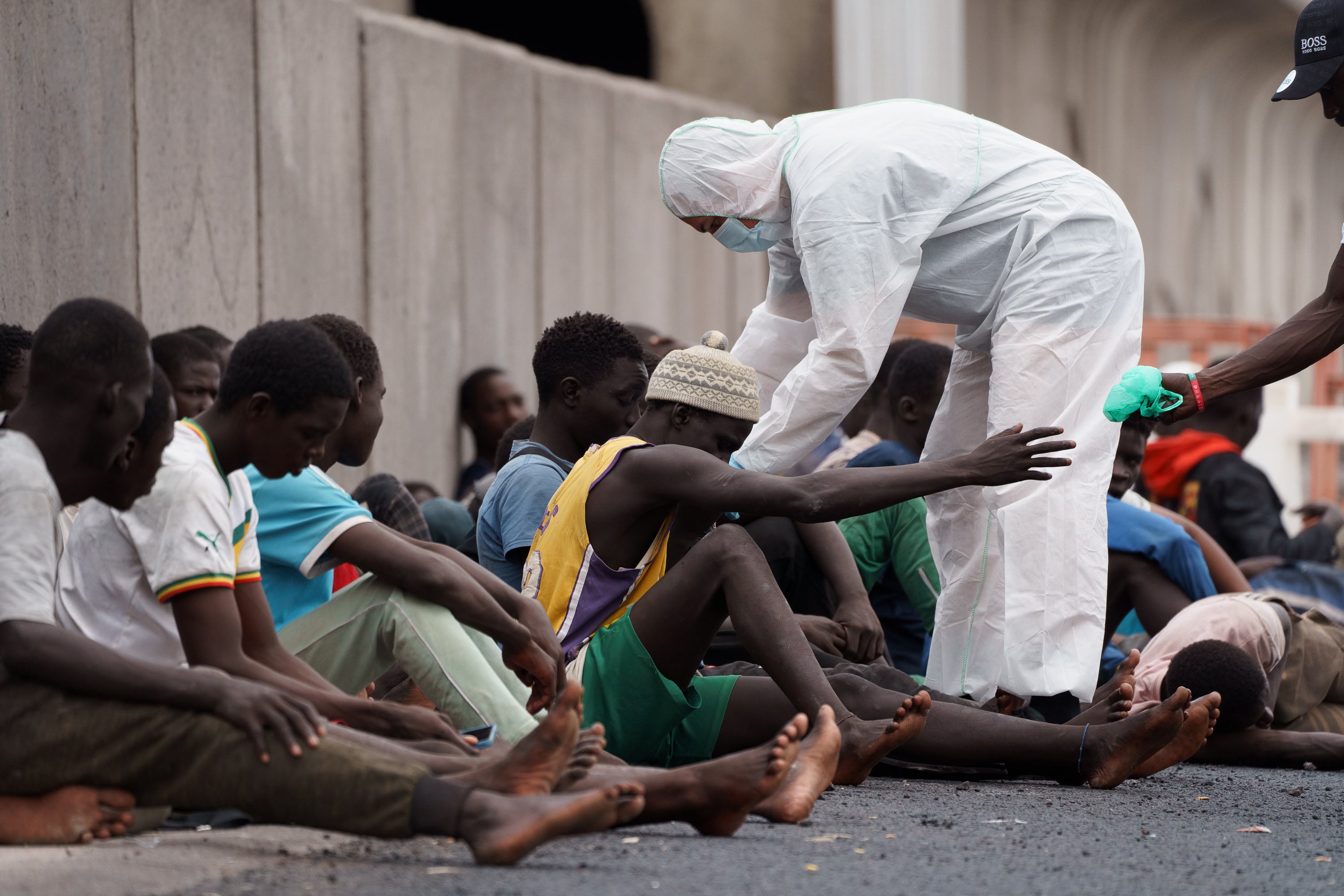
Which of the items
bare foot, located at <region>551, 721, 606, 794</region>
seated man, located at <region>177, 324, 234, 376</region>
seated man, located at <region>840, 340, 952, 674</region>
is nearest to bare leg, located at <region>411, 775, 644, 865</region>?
bare foot, located at <region>551, 721, 606, 794</region>

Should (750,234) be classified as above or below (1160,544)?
above

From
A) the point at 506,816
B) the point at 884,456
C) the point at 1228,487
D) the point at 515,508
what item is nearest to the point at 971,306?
the point at 884,456

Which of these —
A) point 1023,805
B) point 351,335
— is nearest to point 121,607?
point 351,335

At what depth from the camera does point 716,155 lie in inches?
189

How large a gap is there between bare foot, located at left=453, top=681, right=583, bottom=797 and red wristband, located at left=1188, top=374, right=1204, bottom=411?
225 cm

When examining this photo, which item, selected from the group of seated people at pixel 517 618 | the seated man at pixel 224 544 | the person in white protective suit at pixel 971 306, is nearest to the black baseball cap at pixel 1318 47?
the person in white protective suit at pixel 971 306

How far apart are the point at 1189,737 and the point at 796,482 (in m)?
1.11

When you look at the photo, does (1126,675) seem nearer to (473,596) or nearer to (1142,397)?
(1142,397)

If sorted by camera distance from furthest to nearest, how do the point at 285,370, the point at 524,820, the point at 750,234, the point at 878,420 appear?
the point at 878,420 → the point at 750,234 → the point at 285,370 → the point at 524,820

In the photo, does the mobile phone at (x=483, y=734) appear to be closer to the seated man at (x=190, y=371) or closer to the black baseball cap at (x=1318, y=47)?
Answer: the seated man at (x=190, y=371)

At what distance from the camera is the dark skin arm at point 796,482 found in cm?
367

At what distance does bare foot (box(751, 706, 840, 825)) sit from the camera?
3189mm

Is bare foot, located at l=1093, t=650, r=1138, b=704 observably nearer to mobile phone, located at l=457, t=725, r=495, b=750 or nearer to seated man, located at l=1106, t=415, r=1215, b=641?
seated man, located at l=1106, t=415, r=1215, b=641

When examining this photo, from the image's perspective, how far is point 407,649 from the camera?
365 centimetres
